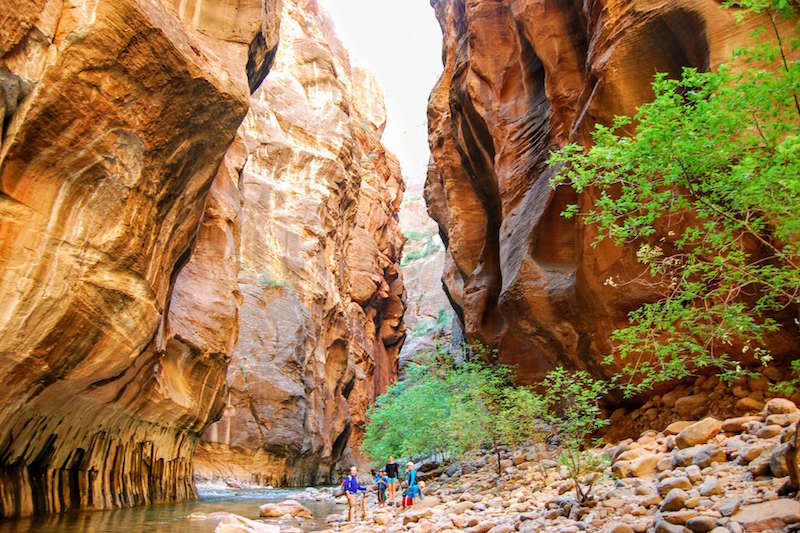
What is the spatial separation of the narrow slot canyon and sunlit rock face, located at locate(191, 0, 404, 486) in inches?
13.8

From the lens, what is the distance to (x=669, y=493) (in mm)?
6738

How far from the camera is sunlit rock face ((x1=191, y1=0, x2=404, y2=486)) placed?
27234 millimetres

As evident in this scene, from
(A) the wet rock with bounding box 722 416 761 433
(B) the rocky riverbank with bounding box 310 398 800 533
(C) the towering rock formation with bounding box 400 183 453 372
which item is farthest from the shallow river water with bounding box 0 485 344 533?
(C) the towering rock formation with bounding box 400 183 453 372

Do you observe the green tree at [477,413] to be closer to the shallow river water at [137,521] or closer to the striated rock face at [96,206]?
the shallow river water at [137,521]

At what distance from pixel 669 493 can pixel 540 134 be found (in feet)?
45.5

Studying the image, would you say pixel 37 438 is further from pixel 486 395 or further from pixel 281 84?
pixel 281 84

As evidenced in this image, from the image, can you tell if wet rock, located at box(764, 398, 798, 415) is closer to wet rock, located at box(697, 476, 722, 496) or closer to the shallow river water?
wet rock, located at box(697, 476, 722, 496)

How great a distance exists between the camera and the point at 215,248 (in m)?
19.2

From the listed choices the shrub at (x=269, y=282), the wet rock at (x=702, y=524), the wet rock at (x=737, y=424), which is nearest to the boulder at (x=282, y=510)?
the wet rock at (x=737, y=424)

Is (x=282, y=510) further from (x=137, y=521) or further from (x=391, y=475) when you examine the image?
(x=137, y=521)

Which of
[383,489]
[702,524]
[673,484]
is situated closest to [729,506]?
[702,524]

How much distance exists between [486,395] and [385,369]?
33.9 meters

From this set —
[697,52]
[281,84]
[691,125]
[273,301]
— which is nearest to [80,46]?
[691,125]

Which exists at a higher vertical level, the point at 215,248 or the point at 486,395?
the point at 215,248
